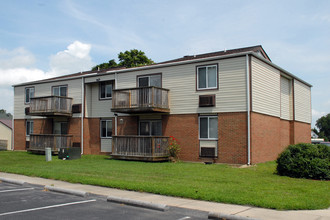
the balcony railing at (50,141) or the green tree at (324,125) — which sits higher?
the green tree at (324,125)

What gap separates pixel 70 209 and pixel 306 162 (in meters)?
9.46

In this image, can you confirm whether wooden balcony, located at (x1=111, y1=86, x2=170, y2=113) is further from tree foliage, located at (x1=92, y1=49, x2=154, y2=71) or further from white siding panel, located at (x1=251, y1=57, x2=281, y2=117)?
tree foliage, located at (x1=92, y1=49, x2=154, y2=71)

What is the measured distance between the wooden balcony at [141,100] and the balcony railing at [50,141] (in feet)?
19.9

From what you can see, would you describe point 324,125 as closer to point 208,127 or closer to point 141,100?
point 208,127

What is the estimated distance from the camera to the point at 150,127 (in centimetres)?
2294

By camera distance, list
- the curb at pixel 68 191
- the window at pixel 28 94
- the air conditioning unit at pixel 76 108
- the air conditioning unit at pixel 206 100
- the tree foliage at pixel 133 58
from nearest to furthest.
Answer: the curb at pixel 68 191, the air conditioning unit at pixel 206 100, the air conditioning unit at pixel 76 108, the window at pixel 28 94, the tree foliage at pixel 133 58

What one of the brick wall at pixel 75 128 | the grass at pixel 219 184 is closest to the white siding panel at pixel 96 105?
the brick wall at pixel 75 128

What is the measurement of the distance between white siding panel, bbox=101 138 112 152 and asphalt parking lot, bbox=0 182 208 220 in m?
14.5

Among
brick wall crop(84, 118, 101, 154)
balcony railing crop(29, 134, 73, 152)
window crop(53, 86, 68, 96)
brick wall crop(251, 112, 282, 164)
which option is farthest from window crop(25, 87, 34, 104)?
brick wall crop(251, 112, 282, 164)

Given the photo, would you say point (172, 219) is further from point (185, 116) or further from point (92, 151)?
point (92, 151)

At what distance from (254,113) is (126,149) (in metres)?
7.81

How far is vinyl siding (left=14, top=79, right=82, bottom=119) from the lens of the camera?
1065 inches

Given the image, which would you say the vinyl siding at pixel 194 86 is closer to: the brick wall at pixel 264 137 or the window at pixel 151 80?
the window at pixel 151 80

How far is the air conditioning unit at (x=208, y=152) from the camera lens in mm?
19812
